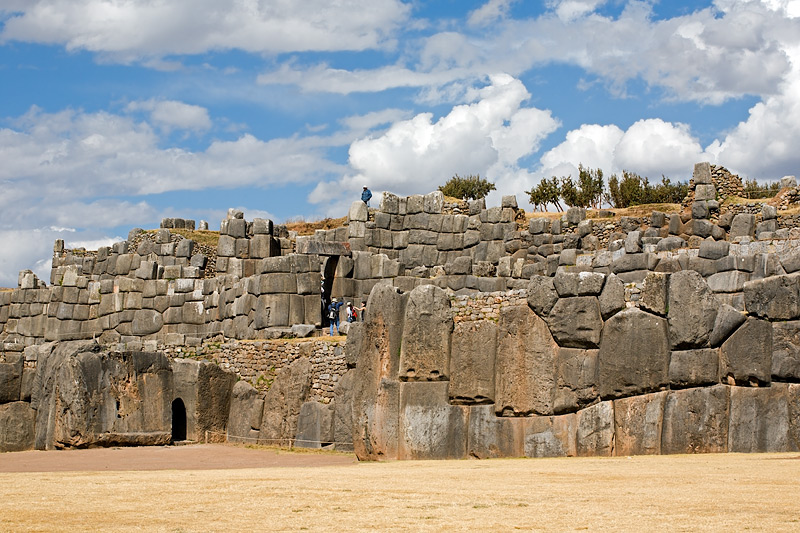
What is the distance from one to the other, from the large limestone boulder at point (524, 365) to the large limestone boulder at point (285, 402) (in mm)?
7240

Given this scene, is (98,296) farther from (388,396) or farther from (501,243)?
(388,396)

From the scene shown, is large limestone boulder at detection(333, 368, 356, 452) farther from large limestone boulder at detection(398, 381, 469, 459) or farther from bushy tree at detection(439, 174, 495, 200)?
bushy tree at detection(439, 174, 495, 200)

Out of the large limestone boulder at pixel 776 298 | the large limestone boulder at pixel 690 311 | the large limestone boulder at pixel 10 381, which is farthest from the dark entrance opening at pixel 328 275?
the large limestone boulder at pixel 776 298

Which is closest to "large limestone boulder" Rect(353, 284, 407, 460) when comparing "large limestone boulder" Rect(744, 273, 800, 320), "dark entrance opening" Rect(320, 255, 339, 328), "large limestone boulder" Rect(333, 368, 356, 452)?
"large limestone boulder" Rect(333, 368, 356, 452)

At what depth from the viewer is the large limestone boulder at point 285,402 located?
25.5 meters

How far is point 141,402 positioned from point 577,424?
12.9 meters

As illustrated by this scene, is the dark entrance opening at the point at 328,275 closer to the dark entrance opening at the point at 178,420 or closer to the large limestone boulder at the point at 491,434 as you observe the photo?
the dark entrance opening at the point at 178,420

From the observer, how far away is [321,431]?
24.4 metres

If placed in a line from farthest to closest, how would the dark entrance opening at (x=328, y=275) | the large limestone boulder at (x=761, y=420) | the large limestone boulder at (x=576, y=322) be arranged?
the dark entrance opening at (x=328, y=275)
the large limestone boulder at (x=576, y=322)
the large limestone boulder at (x=761, y=420)

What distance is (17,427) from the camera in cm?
2739

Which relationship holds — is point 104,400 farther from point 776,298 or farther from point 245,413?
point 776,298

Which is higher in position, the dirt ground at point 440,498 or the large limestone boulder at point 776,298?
the large limestone boulder at point 776,298

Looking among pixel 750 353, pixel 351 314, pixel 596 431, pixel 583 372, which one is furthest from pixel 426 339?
pixel 351 314

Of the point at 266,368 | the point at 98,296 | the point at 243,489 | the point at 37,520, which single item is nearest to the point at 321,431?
the point at 266,368
